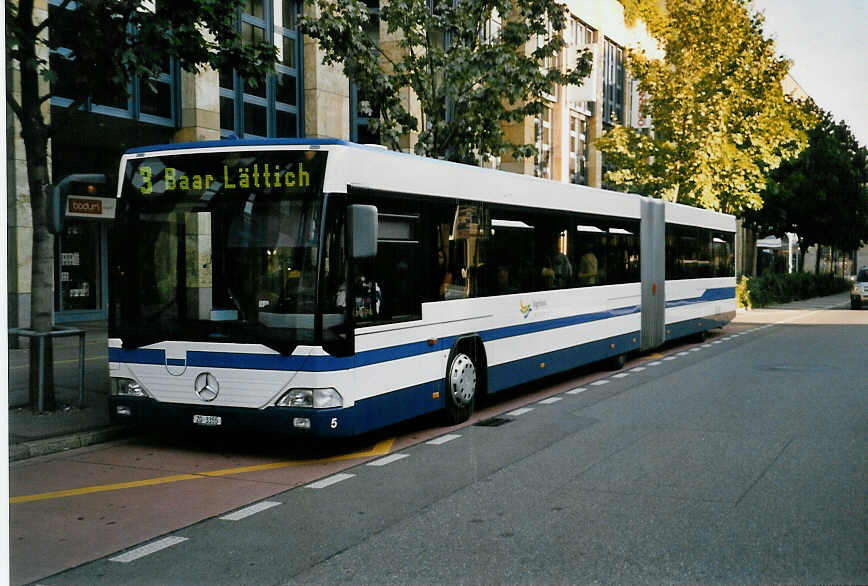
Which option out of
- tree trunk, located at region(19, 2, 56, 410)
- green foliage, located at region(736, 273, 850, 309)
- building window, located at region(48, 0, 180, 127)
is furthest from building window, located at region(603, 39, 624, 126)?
tree trunk, located at region(19, 2, 56, 410)

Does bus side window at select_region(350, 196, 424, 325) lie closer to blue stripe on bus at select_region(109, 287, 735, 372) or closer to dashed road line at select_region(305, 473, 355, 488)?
blue stripe on bus at select_region(109, 287, 735, 372)

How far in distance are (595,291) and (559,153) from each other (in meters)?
26.8

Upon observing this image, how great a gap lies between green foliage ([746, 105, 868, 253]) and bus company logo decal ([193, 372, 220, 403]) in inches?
1684

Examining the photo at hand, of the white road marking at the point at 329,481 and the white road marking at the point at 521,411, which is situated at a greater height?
the white road marking at the point at 521,411

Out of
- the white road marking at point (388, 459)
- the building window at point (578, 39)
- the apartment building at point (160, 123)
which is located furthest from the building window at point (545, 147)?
the white road marking at point (388, 459)

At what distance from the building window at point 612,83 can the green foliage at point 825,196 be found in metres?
8.41

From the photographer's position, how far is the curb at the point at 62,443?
344 inches

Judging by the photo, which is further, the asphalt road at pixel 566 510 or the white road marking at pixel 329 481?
the white road marking at pixel 329 481

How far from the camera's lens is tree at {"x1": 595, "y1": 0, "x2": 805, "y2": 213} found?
31.2 meters

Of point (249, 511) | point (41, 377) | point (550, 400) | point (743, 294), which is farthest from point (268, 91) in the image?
point (743, 294)

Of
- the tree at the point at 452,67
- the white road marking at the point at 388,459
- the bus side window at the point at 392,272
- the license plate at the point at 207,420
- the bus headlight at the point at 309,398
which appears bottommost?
the white road marking at the point at 388,459

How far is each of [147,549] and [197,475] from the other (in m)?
2.22

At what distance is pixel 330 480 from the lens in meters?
7.84

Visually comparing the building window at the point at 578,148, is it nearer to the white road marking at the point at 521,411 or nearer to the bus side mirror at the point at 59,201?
the white road marking at the point at 521,411
